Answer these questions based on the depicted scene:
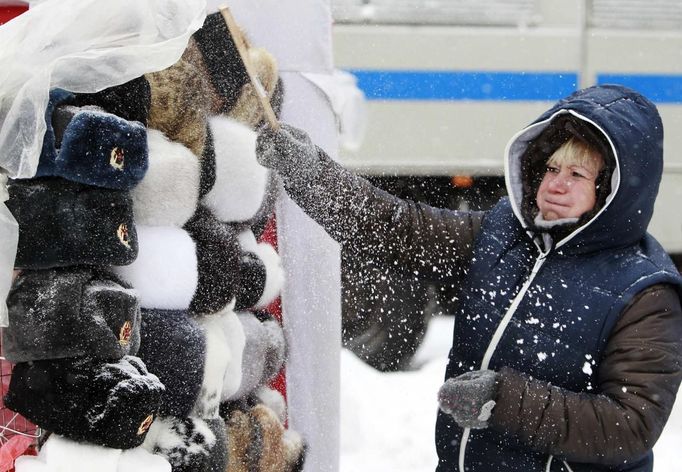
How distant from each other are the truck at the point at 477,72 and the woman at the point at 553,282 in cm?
193

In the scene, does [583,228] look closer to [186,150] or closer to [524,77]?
[186,150]

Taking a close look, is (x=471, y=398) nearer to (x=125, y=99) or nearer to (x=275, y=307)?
(x=275, y=307)

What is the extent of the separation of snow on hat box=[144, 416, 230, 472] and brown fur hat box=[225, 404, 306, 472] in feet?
0.39

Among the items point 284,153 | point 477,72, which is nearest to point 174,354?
point 284,153

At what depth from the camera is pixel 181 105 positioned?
1.76 meters

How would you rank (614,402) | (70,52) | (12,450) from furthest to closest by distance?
(614,402) < (12,450) < (70,52)

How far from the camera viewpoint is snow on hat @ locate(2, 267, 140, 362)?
147cm

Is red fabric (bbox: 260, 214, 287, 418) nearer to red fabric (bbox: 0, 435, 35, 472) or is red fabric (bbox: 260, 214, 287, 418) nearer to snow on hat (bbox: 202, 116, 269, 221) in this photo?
snow on hat (bbox: 202, 116, 269, 221)

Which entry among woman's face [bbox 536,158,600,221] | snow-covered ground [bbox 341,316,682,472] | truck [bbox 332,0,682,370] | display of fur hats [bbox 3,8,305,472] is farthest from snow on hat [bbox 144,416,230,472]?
truck [bbox 332,0,682,370]

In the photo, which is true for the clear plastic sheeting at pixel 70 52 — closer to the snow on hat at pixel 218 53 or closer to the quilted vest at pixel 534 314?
the snow on hat at pixel 218 53

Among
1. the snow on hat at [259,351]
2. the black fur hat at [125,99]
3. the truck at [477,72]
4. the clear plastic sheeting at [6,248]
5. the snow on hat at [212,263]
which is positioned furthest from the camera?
the truck at [477,72]

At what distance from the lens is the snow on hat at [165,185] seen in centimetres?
170

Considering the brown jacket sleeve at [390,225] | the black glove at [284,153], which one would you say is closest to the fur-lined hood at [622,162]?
the brown jacket sleeve at [390,225]

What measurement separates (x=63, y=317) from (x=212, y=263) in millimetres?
429
